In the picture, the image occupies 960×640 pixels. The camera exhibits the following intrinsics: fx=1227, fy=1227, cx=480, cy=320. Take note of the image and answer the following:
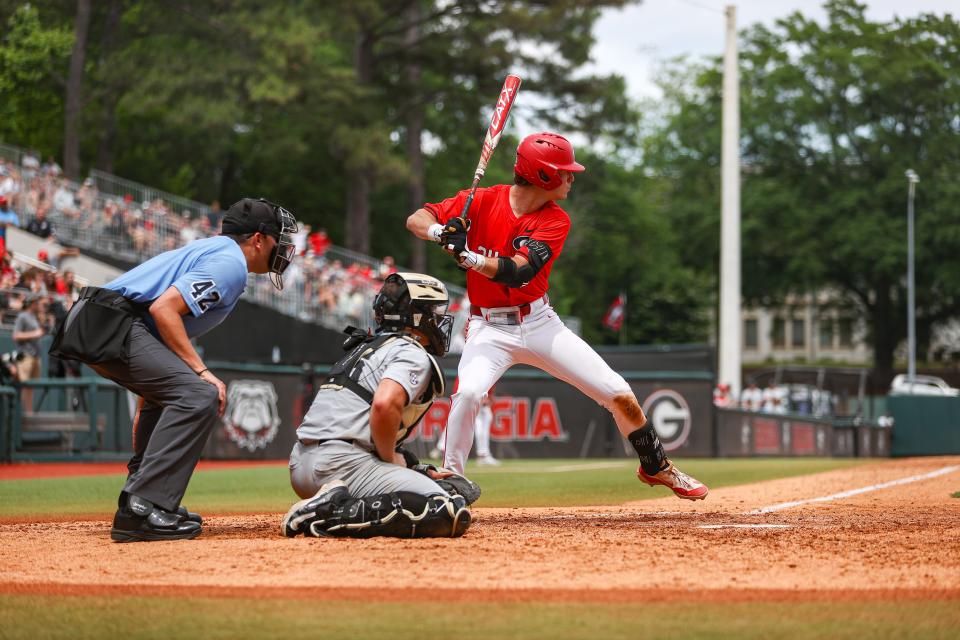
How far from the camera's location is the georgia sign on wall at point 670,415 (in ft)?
71.9

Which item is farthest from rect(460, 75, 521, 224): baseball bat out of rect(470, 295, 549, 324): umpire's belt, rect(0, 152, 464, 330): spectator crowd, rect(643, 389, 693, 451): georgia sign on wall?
rect(0, 152, 464, 330): spectator crowd

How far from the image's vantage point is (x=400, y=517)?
6258mm

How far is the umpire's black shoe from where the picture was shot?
6414 mm

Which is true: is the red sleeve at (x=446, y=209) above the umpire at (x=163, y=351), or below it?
above

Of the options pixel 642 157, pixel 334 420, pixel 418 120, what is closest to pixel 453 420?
pixel 334 420

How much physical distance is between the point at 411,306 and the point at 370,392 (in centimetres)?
51

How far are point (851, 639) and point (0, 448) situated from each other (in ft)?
48.3

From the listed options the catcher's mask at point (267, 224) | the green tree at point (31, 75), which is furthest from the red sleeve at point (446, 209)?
the green tree at point (31, 75)

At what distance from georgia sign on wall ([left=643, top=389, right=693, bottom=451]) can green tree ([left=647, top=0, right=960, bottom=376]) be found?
33.4 metres

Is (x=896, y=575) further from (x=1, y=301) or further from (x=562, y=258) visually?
(x=562, y=258)

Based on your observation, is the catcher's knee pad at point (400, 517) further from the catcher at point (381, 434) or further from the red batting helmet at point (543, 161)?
the red batting helmet at point (543, 161)

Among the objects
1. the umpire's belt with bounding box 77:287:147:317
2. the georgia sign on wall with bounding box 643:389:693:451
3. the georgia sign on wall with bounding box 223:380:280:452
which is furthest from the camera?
the georgia sign on wall with bounding box 643:389:693:451

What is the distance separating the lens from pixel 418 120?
41.8m

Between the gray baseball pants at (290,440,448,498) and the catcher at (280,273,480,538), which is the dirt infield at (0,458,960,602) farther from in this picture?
the gray baseball pants at (290,440,448,498)
